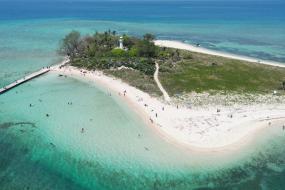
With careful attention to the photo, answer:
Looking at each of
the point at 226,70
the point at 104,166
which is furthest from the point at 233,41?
the point at 104,166

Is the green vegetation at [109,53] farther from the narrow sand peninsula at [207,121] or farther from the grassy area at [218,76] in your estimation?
the narrow sand peninsula at [207,121]

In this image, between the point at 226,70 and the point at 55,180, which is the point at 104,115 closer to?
the point at 55,180

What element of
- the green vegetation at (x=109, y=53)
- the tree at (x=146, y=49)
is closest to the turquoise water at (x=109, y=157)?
the green vegetation at (x=109, y=53)

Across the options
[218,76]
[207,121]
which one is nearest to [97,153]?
[207,121]

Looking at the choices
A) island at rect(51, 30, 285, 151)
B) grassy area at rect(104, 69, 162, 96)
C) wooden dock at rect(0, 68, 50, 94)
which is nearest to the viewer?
island at rect(51, 30, 285, 151)

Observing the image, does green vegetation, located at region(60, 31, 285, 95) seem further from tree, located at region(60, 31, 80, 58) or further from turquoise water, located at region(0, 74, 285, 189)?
turquoise water, located at region(0, 74, 285, 189)

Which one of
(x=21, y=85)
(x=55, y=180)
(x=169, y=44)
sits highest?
(x=169, y=44)

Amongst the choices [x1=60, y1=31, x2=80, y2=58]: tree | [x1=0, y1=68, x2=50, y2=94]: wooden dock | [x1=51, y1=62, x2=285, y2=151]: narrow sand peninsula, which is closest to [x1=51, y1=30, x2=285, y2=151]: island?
[x1=51, y1=62, x2=285, y2=151]: narrow sand peninsula
